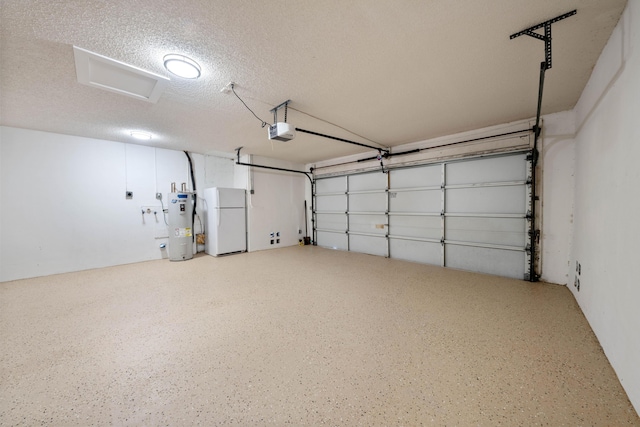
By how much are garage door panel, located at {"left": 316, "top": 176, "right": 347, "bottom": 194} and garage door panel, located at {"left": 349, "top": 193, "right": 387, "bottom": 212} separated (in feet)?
1.28

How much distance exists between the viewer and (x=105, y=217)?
422 cm

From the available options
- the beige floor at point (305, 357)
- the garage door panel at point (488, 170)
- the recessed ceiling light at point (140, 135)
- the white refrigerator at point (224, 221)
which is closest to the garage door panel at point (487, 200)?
the garage door panel at point (488, 170)

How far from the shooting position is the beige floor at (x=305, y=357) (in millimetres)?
1181

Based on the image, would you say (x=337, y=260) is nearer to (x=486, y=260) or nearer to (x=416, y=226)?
(x=416, y=226)

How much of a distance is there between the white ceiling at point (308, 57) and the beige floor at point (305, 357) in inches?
95.9

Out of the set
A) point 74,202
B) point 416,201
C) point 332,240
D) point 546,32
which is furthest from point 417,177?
point 74,202

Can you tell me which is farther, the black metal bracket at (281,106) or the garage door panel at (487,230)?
the garage door panel at (487,230)

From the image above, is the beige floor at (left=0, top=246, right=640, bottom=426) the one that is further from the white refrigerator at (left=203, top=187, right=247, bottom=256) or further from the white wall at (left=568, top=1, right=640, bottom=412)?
the white refrigerator at (left=203, top=187, right=247, bottom=256)

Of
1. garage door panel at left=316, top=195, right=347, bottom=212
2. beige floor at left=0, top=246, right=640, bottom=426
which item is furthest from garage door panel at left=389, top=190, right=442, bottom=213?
beige floor at left=0, top=246, right=640, bottom=426

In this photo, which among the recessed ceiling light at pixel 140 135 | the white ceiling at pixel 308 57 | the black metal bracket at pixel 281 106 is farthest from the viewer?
the recessed ceiling light at pixel 140 135

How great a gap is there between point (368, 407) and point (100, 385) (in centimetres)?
169

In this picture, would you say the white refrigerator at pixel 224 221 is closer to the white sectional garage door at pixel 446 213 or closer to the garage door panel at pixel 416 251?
the white sectional garage door at pixel 446 213

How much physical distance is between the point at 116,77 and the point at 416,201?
478 centimetres

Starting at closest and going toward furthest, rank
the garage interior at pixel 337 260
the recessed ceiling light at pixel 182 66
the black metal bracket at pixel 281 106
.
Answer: the garage interior at pixel 337 260, the recessed ceiling light at pixel 182 66, the black metal bracket at pixel 281 106
